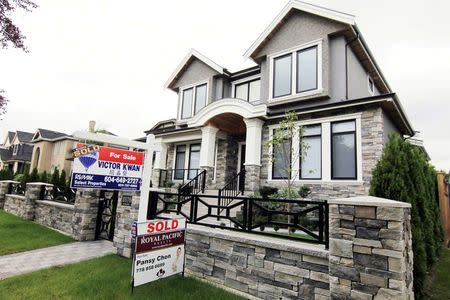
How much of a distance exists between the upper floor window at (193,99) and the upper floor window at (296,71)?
4363 millimetres

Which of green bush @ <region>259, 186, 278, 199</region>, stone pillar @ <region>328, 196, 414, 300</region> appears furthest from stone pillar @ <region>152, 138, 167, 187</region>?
stone pillar @ <region>328, 196, 414, 300</region>

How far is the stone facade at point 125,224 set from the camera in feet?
20.2

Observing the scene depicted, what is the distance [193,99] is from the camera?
1464 cm

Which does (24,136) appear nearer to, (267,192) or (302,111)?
(267,192)

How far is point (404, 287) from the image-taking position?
2922mm

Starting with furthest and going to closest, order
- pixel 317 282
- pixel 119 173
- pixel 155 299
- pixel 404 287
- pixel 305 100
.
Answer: pixel 305 100, pixel 119 173, pixel 155 299, pixel 317 282, pixel 404 287

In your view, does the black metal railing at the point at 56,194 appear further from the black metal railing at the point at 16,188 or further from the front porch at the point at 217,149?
the front porch at the point at 217,149

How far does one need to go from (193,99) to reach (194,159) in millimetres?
3550

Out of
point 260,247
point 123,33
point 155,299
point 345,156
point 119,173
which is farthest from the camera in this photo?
point 123,33

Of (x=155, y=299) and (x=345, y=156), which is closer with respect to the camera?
(x=155, y=299)

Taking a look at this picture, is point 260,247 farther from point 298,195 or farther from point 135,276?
point 298,195

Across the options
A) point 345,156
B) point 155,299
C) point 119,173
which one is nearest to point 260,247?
point 155,299

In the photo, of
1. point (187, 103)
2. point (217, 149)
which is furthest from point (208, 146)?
point (187, 103)

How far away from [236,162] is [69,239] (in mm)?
7238
